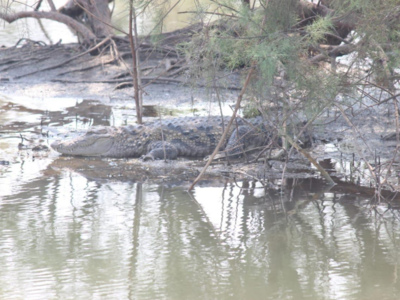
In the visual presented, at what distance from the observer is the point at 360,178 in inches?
214

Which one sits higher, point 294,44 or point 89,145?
point 294,44

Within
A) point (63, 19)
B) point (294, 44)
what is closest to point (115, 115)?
point (63, 19)

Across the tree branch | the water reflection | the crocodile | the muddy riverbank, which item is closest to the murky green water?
the water reflection

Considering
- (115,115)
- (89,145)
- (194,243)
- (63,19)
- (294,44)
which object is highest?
(63,19)

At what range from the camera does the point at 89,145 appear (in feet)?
22.1

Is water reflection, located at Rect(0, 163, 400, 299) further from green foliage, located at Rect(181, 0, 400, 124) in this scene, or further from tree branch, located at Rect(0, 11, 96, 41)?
tree branch, located at Rect(0, 11, 96, 41)

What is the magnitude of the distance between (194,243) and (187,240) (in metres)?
0.08

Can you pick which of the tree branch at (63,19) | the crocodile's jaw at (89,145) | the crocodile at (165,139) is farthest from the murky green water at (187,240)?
the tree branch at (63,19)

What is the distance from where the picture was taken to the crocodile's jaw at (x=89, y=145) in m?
6.59

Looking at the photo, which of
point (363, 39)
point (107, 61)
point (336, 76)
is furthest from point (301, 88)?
point (107, 61)

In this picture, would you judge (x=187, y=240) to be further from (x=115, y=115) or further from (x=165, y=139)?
(x=115, y=115)

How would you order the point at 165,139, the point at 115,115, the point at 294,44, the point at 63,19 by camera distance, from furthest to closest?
the point at 63,19 < the point at 115,115 < the point at 165,139 < the point at 294,44

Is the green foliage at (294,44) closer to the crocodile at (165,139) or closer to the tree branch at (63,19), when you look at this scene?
the crocodile at (165,139)

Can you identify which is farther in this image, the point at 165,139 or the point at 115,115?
the point at 115,115
